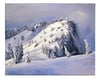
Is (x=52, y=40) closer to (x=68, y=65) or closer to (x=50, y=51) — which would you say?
(x=50, y=51)

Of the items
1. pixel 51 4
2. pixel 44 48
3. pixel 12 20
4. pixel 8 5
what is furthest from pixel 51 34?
pixel 8 5

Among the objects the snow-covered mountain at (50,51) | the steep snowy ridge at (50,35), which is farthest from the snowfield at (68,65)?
the steep snowy ridge at (50,35)

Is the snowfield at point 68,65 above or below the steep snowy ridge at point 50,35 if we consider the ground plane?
below

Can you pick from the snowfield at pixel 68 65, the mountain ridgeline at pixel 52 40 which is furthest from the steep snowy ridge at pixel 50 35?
the snowfield at pixel 68 65

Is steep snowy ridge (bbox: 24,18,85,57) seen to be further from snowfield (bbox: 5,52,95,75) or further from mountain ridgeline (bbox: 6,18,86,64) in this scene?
snowfield (bbox: 5,52,95,75)

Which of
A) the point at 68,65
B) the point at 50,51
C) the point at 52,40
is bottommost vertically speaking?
the point at 68,65

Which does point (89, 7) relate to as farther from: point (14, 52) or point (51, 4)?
point (14, 52)

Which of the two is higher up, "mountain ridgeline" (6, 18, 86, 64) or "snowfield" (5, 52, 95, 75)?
"mountain ridgeline" (6, 18, 86, 64)

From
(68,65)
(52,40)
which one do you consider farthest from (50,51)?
(68,65)

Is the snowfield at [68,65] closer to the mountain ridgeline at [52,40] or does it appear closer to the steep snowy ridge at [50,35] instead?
the mountain ridgeline at [52,40]

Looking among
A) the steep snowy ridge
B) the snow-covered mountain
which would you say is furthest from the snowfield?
the steep snowy ridge

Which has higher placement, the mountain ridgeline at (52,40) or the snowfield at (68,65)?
the mountain ridgeline at (52,40)

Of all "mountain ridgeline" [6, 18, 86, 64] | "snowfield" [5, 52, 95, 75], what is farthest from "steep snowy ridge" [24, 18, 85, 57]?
"snowfield" [5, 52, 95, 75]
